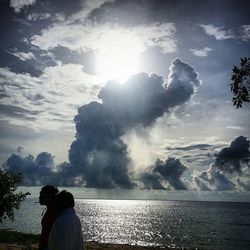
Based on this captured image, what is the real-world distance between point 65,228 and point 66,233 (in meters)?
0.08

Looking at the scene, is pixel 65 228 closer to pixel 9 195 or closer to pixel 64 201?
pixel 64 201

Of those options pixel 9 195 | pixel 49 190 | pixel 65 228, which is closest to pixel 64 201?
pixel 65 228

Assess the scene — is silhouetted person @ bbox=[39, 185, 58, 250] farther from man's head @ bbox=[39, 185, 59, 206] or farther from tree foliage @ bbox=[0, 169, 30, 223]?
tree foliage @ bbox=[0, 169, 30, 223]

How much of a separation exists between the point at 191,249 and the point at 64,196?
6126 cm

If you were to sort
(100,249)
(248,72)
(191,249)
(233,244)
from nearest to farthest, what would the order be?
(248,72) → (100,249) → (191,249) → (233,244)

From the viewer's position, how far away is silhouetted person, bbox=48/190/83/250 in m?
5.39

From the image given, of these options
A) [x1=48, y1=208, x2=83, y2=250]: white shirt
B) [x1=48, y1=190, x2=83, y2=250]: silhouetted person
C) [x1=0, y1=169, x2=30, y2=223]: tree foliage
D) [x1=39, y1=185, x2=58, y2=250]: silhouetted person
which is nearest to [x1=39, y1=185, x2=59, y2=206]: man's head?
[x1=39, y1=185, x2=58, y2=250]: silhouetted person

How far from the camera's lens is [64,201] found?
5859 millimetres

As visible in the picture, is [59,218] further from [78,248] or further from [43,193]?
[43,193]

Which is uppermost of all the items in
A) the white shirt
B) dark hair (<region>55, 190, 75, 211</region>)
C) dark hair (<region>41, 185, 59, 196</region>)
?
dark hair (<region>41, 185, 59, 196</region>)

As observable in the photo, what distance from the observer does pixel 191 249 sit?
204ft

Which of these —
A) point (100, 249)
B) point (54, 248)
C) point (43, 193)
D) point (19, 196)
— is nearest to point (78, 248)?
point (54, 248)

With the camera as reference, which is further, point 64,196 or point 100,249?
point 100,249

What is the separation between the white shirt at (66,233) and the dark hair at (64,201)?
9 centimetres
